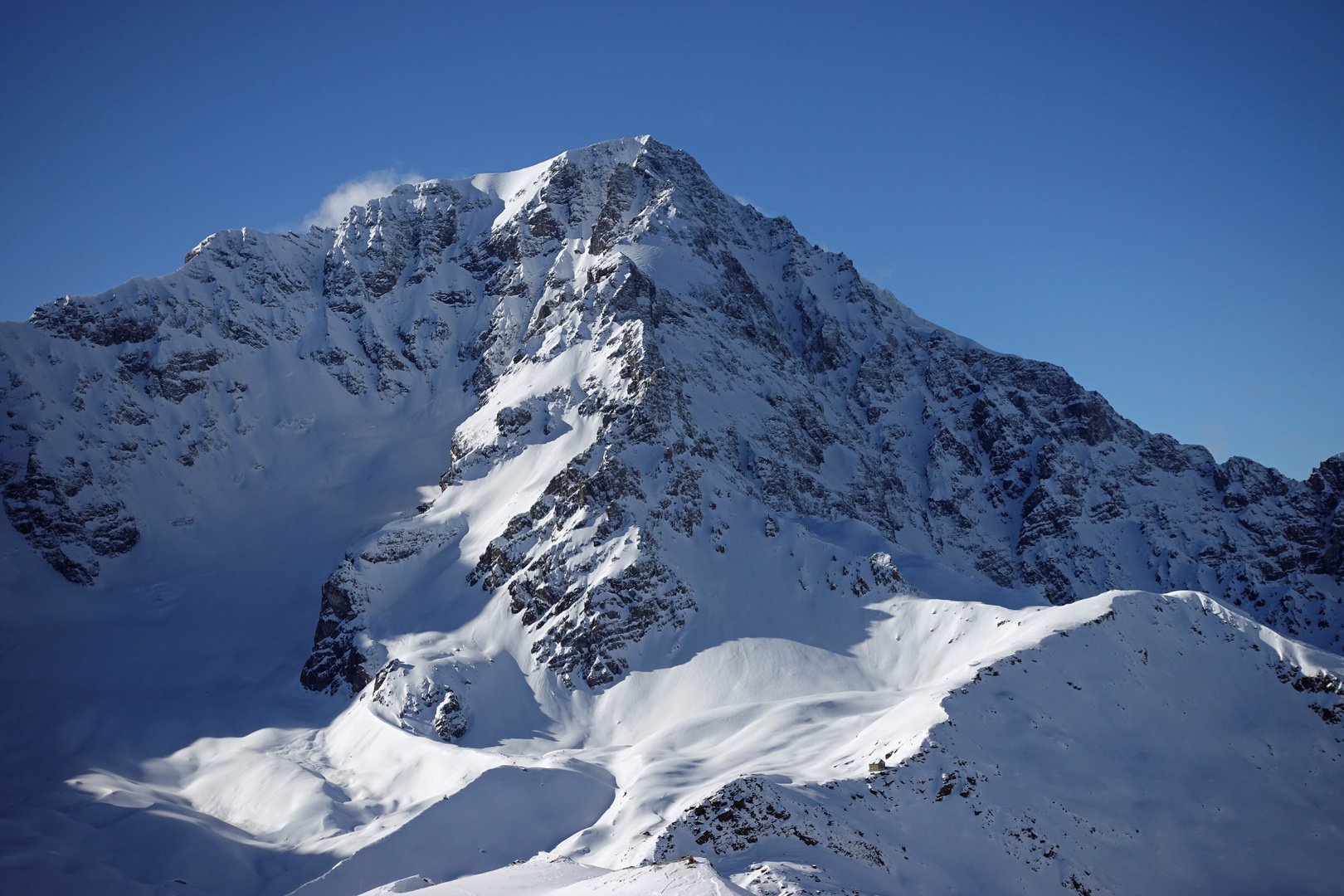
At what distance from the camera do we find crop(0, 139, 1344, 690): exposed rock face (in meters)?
95.4

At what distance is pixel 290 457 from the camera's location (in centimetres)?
12912

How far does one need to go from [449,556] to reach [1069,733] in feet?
228

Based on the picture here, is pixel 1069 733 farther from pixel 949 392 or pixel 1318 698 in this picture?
pixel 949 392

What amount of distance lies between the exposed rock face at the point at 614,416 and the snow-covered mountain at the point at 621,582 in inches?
24.8

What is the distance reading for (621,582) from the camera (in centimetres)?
8769

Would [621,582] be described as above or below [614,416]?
below

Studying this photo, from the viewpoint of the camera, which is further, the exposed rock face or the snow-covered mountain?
the exposed rock face

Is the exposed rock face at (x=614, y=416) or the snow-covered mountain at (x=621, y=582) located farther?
the exposed rock face at (x=614, y=416)

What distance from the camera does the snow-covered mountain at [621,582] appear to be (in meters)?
49.6

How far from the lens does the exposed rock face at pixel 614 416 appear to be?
95375mm

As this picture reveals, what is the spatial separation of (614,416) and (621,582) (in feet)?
74.4

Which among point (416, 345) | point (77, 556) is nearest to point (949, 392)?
point (416, 345)

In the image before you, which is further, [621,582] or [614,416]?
[614,416]

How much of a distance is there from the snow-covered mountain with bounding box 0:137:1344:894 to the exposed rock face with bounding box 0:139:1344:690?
2.07ft
